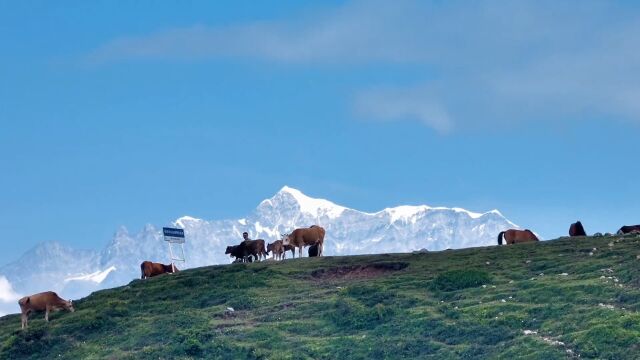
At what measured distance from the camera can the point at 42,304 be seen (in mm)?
61719

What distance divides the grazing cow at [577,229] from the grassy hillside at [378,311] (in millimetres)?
8718

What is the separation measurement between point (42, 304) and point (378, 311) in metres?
18.7

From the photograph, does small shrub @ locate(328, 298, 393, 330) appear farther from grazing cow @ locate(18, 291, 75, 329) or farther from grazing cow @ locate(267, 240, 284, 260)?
grazing cow @ locate(267, 240, 284, 260)

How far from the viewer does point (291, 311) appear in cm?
5462

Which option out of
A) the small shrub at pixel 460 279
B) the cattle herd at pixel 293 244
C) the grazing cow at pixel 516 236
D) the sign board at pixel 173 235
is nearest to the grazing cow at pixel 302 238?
the cattle herd at pixel 293 244

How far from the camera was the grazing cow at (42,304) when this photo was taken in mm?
60625

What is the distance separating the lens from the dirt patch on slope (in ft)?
204

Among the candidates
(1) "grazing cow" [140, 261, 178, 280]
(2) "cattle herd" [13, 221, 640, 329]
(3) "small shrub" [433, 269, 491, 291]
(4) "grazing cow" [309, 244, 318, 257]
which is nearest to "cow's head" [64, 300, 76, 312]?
(2) "cattle herd" [13, 221, 640, 329]

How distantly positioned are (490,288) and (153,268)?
25.2 meters

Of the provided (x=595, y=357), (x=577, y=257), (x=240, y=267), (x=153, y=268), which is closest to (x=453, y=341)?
(x=595, y=357)

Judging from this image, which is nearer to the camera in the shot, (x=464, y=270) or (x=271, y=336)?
(x=271, y=336)

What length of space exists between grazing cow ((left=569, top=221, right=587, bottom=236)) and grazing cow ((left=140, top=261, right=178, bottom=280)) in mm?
22808

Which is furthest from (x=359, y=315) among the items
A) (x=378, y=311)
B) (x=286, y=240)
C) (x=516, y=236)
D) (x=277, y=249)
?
(x=286, y=240)

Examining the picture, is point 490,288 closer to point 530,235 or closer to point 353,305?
point 353,305
